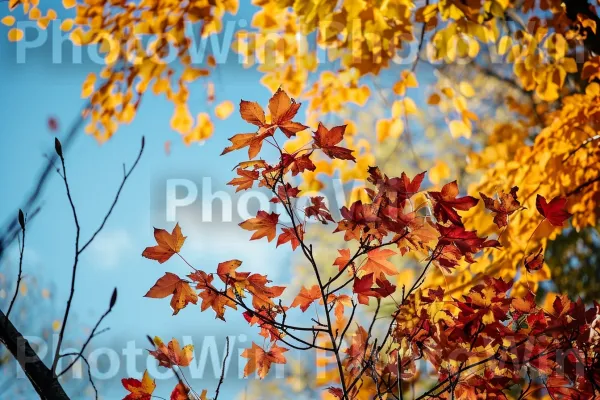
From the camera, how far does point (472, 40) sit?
106 inches

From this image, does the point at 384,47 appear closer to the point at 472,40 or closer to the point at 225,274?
the point at 472,40

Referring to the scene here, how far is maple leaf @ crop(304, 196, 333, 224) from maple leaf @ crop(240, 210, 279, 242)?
8 cm

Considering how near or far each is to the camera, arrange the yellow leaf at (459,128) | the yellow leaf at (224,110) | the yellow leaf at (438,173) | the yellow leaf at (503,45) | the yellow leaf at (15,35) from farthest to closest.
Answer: the yellow leaf at (224,110) < the yellow leaf at (15,35) < the yellow leaf at (438,173) < the yellow leaf at (459,128) < the yellow leaf at (503,45)

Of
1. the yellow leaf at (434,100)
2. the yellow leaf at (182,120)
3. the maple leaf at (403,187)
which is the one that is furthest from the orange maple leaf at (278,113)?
the yellow leaf at (182,120)

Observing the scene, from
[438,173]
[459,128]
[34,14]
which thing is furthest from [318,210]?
[34,14]

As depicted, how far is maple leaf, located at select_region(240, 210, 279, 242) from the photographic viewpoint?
1230 millimetres

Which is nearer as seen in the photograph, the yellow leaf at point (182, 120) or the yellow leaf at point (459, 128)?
the yellow leaf at point (459, 128)

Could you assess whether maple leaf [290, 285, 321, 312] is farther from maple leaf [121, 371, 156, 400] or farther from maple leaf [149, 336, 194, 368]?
maple leaf [121, 371, 156, 400]

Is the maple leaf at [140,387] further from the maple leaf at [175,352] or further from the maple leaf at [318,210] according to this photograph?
the maple leaf at [318,210]

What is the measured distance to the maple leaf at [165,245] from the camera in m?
1.15

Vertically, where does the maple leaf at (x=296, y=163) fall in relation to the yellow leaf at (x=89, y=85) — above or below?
below

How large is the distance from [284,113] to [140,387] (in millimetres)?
699

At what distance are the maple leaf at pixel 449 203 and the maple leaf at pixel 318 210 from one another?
253mm

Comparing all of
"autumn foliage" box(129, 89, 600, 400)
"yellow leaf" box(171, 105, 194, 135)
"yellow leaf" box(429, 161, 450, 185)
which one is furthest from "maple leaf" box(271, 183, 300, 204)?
"yellow leaf" box(171, 105, 194, 135)
